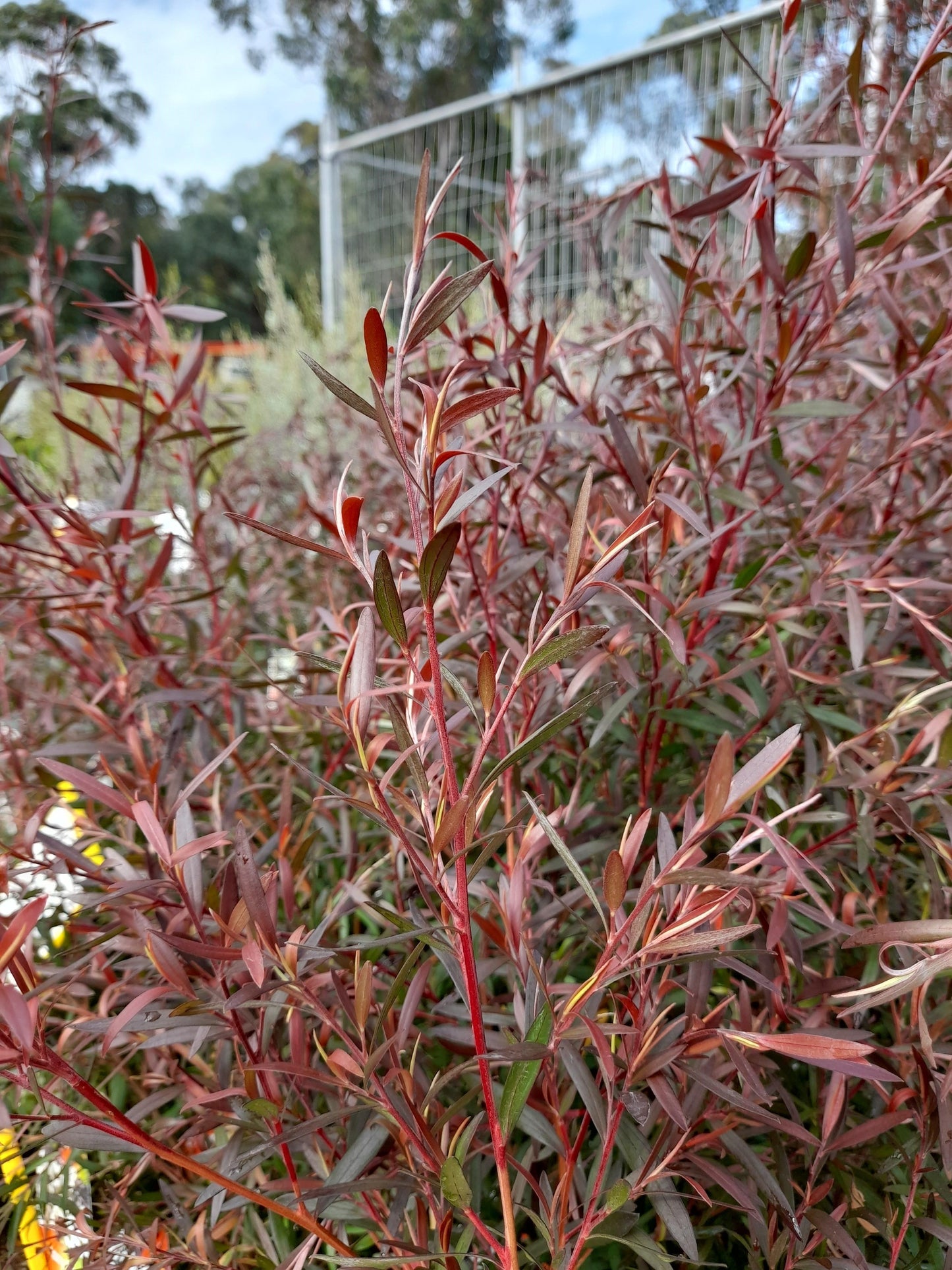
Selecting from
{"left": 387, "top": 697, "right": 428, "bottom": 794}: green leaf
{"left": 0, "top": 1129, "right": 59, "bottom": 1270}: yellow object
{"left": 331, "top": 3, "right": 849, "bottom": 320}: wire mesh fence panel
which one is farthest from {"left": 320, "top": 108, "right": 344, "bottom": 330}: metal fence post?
{"left": 387, "top": 697, "right": 428, "bottom": 794}: green leaf

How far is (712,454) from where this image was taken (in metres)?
0.46

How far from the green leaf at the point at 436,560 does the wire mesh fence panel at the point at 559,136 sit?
3.42ft

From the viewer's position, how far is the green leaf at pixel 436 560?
226mm

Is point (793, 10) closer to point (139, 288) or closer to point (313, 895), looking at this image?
point (139, 288)

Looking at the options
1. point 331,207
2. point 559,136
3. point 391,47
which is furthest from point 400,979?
point 391,47

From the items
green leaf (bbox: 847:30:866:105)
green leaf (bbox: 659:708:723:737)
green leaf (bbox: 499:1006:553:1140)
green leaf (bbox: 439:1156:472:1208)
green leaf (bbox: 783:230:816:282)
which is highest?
green leaf (bbox: 847:30:866:105)

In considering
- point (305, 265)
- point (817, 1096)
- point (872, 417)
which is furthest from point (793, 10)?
point (305, 265)

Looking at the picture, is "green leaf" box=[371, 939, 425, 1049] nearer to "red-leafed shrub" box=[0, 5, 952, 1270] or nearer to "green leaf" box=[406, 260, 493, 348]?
"red-leafed shrub" box=[0, 5, 952, 1270]

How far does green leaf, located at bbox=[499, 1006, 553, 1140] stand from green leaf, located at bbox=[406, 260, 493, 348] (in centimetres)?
20

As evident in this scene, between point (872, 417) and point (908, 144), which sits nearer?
point (872, 417)

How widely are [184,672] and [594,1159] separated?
44 cm

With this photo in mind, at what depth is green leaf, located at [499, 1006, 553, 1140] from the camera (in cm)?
27

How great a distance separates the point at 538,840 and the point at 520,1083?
0.35 feet

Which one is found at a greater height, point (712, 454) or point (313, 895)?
point (712, 454)
